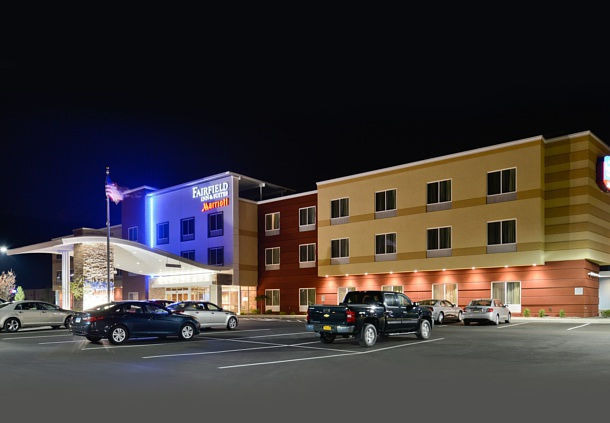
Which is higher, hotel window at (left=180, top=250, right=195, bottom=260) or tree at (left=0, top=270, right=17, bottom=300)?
hotel window at (left=180, top=250, right=195, bottom=260)

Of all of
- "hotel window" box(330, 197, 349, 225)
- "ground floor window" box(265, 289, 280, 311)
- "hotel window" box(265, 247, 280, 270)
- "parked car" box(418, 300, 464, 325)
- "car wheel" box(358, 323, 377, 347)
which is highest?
"hotel window" box(330, 197, 349, 225)

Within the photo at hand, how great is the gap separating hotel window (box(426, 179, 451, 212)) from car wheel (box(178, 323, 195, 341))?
2350cm

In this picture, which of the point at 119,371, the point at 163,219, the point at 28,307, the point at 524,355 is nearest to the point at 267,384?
the point at 119,371

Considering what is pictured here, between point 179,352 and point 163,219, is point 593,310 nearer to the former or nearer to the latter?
point 179,352

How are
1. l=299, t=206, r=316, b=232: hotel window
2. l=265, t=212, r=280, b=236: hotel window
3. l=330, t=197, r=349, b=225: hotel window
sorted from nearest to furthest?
l=330, t=197, r=349, b=225: hotel window
l=299, t=206, r=316, b=232: hotel window
l=265, t=212, r=280, b=236: hotel window

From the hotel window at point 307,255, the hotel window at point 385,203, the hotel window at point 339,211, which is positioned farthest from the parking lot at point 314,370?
the hotel window at point 307,255

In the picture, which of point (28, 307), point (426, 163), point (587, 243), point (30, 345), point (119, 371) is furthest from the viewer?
point (426, 163)

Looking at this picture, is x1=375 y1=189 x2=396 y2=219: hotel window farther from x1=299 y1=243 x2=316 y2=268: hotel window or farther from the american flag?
the american flag

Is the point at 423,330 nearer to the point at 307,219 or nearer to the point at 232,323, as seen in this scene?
the point at 232,323

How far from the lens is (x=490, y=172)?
38.1m

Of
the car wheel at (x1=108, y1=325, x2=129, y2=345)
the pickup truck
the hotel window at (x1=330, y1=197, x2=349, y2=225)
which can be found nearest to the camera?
the pickup truck

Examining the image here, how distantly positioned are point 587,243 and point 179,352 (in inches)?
1065

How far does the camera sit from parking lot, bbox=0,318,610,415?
9891 mm

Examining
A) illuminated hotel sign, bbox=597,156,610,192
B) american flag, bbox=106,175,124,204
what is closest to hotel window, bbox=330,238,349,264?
american flag, bbox=106,175,124,204
